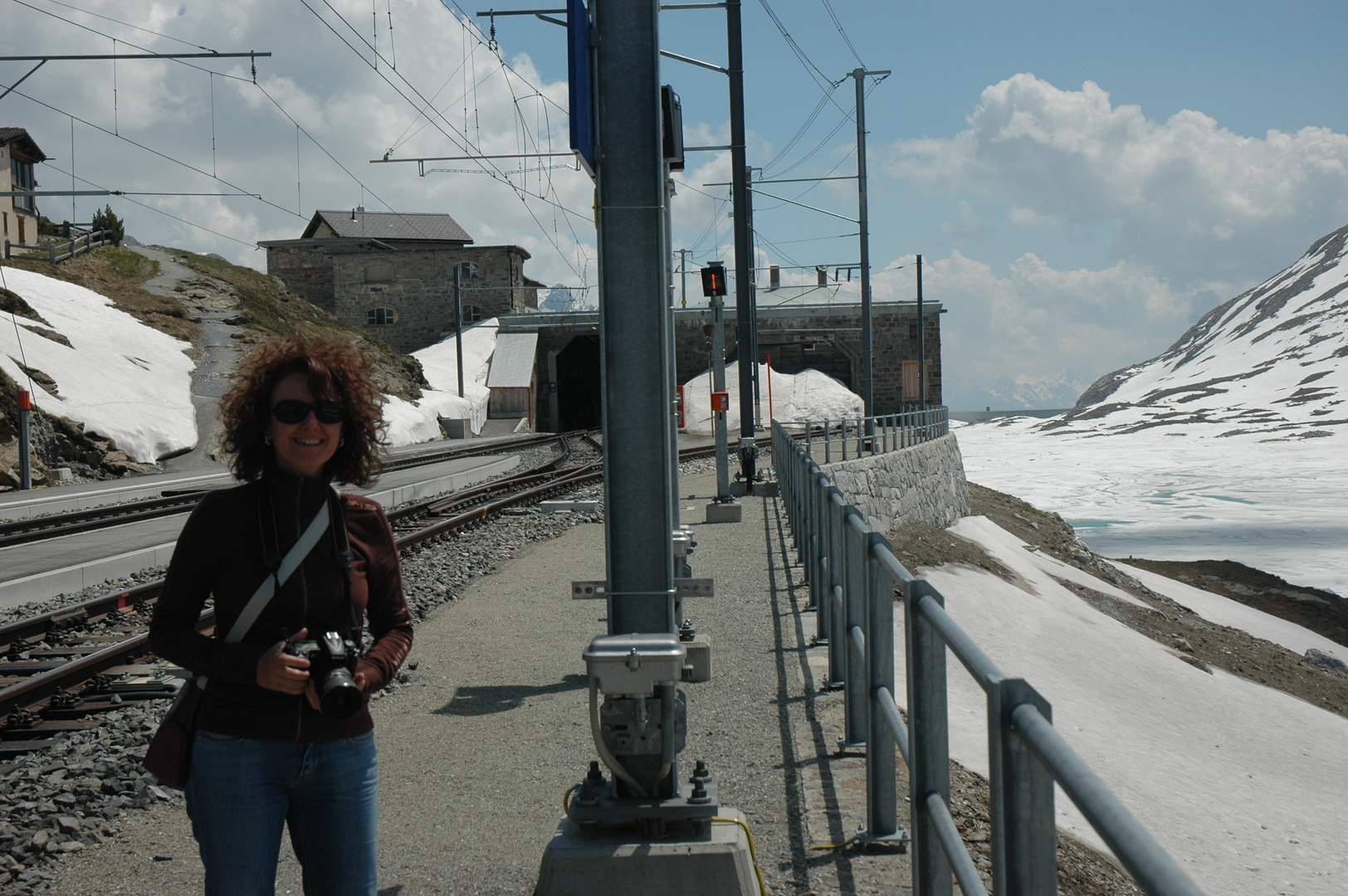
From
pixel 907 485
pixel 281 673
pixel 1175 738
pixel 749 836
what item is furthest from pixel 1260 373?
pixel 281 673

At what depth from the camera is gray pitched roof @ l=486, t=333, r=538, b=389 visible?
5462 cm

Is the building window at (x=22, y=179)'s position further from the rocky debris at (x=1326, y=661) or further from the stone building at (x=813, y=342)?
the rocky debris at (x=1326, y=661)

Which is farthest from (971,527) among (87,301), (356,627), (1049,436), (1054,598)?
(1049,436)

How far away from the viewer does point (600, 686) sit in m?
3.59

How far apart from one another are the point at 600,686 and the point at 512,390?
5136 centimetres

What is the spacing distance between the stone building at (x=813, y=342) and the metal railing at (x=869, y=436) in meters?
28.9

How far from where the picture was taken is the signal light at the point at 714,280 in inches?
639

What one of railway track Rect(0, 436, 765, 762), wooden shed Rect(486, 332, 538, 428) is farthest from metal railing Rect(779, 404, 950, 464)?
wooden shed Rect(486, 332, 538, 428)

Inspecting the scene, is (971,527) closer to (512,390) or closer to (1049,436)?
(512,390)

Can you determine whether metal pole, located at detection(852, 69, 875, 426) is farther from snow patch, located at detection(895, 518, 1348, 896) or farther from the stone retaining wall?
snow patch, located at detection(895, 518, 1348, 896)

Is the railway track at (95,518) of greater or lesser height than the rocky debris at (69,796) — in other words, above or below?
above

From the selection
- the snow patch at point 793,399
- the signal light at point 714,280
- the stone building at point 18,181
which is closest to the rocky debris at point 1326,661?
the signal light at point 714,280

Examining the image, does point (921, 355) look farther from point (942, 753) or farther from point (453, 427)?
point (942, 753)

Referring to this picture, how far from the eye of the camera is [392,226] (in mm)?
74500
